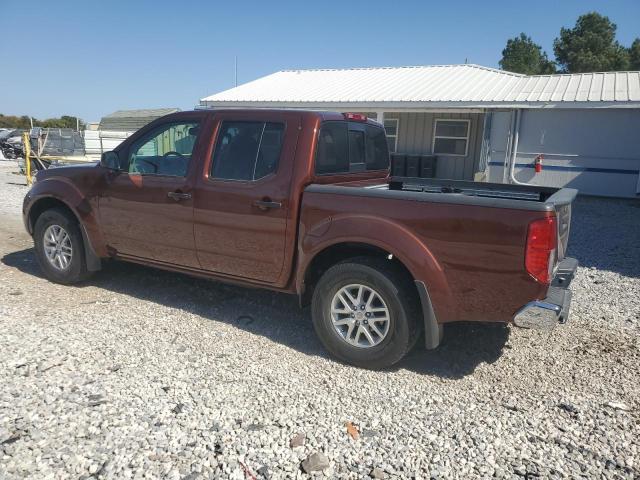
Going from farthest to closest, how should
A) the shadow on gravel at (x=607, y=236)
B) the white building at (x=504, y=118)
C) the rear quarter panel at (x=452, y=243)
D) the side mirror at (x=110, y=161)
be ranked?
1. the white building at (x=504, y=118)
2. the shadow on gravel at (x=607, y=236)
3. the side mirror at (x=110, y=161)
4. the rear quarter panel at (x=452, y=243)

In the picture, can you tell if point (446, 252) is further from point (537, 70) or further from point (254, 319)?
point (537, 70)

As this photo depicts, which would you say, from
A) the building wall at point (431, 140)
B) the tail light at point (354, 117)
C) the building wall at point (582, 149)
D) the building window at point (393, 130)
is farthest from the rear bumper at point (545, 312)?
the building window at point (393, 130)

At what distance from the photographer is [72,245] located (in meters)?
5.17

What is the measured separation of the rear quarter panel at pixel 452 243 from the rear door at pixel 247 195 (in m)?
0.46

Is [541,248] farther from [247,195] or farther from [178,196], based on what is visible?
[178,196]

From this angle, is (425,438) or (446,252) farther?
(446,252)

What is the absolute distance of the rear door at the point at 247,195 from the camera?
393 cm

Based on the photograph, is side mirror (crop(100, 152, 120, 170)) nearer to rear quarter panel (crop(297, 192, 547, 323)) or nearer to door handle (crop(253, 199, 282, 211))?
door handle (crop(253, 199, 282, 211))

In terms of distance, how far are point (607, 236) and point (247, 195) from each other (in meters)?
7.51

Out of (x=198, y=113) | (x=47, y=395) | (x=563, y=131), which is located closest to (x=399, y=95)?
(x=563, y=131)

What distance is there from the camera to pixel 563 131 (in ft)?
47.1

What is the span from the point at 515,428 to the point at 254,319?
2.45m

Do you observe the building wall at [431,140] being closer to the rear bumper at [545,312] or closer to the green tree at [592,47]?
the rear bumper at [545,312]

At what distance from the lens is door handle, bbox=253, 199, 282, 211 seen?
153 inches
